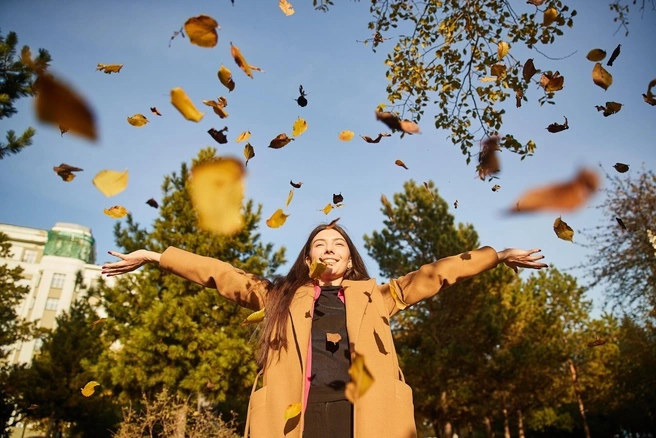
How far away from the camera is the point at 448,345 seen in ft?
46.5

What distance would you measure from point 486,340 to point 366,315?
14.0 metres

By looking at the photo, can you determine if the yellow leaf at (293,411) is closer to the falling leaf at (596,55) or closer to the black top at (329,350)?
the black top at (329,350)

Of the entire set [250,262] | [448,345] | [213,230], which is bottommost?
[448,345]

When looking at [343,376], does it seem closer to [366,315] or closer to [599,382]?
[366,315]

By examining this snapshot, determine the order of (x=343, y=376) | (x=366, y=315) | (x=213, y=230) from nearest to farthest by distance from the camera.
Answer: (x=343, y=376) < (x=366, y=315) < (x=213, y=230)

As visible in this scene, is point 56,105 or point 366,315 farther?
point 366,315

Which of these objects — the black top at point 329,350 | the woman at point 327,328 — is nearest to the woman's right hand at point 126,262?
the woman at point 327,328

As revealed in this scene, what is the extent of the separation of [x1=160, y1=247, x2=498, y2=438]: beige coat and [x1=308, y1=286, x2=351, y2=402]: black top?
0.08m

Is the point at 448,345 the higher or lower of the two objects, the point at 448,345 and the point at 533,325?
the lower

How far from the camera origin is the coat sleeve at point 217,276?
2.57 m

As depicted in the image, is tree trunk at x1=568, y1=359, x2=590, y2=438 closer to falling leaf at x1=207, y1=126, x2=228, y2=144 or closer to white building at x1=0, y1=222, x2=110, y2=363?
falling leaf at x1=207, y1=126, x2=228, y2=144

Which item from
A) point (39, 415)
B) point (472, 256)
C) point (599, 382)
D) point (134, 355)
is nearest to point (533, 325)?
point (599, 382)

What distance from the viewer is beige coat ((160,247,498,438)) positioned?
6.62ft

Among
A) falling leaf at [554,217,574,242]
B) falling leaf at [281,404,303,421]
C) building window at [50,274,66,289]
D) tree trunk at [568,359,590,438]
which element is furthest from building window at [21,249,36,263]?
falling leaf at [554,217,574,242]
